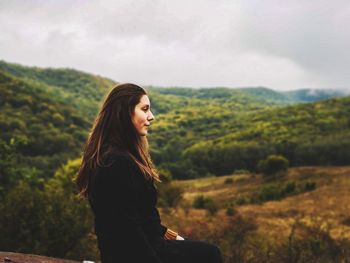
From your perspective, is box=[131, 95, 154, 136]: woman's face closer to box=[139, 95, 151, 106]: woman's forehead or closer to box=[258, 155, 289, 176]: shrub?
box=[139, 95, 151, 106]: woman's forehead

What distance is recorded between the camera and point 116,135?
302cm

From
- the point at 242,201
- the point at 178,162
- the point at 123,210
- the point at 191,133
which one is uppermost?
the point at 123,210

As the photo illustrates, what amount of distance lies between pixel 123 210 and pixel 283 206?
114 ft

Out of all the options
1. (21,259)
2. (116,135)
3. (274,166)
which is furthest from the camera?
(274,166)

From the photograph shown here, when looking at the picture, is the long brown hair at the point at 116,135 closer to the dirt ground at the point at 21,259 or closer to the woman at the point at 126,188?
the woman at the point at 126,188

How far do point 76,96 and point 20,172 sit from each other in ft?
514

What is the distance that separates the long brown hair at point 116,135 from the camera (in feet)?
9.85

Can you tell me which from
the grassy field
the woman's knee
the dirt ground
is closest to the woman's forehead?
the woman's knee

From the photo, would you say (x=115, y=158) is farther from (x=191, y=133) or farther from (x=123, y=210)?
(x=191, y=133)

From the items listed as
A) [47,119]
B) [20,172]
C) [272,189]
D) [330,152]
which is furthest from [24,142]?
[47,119]

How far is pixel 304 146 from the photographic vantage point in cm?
5938

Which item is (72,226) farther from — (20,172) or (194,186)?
(194,186)

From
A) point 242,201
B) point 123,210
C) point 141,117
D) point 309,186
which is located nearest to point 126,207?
point 123,210

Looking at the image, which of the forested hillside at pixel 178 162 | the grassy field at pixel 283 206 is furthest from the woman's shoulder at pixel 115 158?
the grassy field at pixel 283 206
